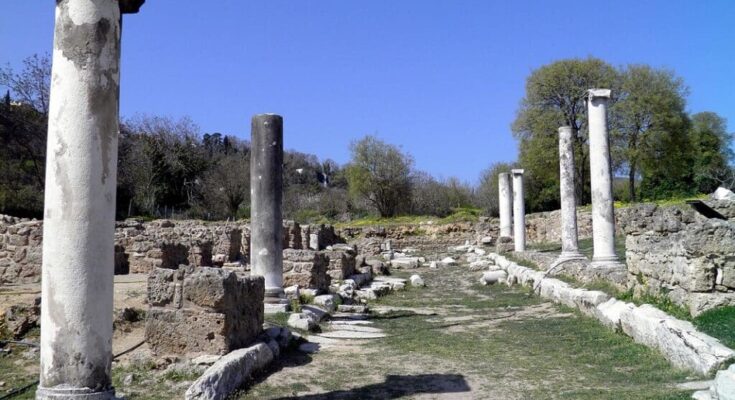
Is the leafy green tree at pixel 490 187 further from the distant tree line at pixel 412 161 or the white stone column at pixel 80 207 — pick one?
the white stone column at pixel 80 207

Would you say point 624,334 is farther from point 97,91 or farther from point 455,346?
point 97,91

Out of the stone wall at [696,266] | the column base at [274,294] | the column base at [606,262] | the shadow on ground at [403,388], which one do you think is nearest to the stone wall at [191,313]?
the shadow on ground at [403,388]

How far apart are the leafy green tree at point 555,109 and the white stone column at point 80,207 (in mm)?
36953

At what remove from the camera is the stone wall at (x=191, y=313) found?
24.3 ft

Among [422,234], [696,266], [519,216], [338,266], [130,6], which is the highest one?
[130,6]

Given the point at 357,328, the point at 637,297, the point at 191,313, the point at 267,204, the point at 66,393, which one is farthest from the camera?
the point at 267,204

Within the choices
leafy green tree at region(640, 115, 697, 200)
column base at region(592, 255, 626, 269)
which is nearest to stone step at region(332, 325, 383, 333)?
column base at region(592, 255, 626, 269)

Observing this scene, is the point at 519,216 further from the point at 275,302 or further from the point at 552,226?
the point at 275,302

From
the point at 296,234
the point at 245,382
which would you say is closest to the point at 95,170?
the point at 245,382

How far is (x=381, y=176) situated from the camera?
178 feet

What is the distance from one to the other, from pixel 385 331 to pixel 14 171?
102 ft

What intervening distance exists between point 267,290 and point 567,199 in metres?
9.67

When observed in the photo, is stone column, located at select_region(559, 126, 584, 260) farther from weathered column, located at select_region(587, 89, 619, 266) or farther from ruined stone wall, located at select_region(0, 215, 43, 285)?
ruined stone wall, located at select_region(0, 215, 43, 285)

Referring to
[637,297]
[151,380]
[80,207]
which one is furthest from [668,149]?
[80,207]
